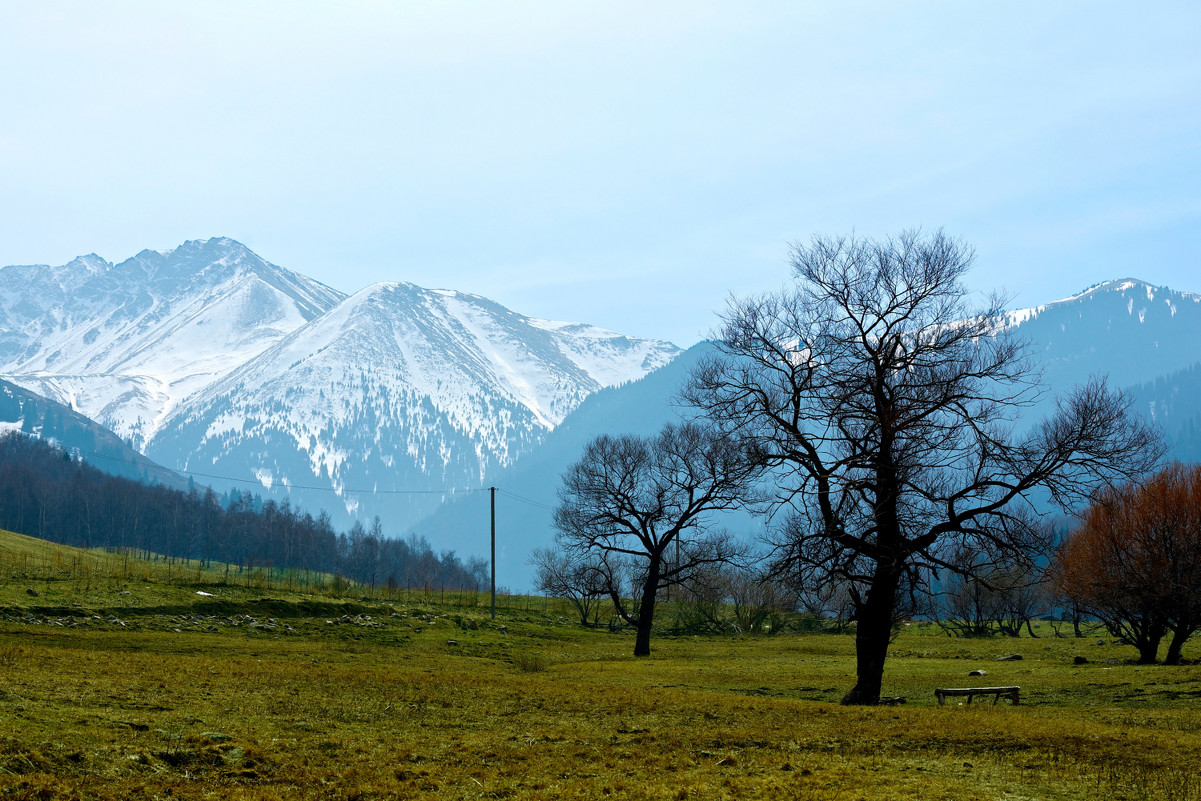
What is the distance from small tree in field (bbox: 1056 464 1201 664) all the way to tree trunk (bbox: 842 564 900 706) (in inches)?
497

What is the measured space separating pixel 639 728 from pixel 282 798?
8439 millimetres

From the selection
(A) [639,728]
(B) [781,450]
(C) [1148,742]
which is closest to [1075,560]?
(B) [781,450]

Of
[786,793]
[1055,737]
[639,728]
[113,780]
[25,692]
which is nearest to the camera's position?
[113,780]

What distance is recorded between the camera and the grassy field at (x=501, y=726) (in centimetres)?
1170

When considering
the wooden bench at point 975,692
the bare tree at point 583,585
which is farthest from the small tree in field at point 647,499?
the wooden bench at point 975,692

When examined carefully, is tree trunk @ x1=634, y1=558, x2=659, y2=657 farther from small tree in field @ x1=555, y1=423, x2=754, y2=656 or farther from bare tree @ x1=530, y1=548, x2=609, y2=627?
bare tree @ x1=530, y1=548, x2=609, y2=627

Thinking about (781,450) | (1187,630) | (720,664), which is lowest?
(720,664)

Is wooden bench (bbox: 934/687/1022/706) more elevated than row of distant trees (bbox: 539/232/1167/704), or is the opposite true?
row of distant trees (bbox: 539/232/1167/704)

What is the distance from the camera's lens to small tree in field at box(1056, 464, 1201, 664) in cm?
3491

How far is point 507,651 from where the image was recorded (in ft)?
137

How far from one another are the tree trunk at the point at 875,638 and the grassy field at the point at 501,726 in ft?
4.28

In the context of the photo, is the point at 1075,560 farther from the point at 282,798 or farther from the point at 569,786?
the point at 282,798

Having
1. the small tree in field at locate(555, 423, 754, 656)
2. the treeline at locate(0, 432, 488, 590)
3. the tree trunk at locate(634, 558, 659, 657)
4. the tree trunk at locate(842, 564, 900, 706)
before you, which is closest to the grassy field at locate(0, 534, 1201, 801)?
the tree trunk at locate(842, 564, 900, 706)

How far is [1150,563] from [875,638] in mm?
20832
